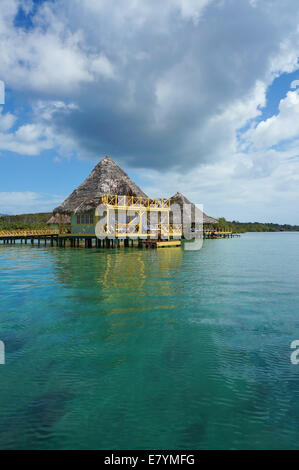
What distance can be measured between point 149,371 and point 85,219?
2831 cm

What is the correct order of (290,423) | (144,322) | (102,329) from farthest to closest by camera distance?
(144,322)
(102,329)
(290,423)

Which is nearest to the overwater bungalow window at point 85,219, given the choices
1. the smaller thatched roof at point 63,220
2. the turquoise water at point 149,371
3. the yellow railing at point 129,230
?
the yellow railing at point 129,230

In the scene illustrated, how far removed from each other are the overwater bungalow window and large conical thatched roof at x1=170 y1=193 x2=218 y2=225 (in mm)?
18618

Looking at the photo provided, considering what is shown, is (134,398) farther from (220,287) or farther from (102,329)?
(220,287)

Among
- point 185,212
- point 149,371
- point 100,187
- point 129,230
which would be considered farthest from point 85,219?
point 149,371

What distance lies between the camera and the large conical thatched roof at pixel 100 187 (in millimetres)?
32531

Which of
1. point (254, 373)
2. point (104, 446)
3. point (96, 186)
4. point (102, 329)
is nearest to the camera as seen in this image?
point (104, 446)

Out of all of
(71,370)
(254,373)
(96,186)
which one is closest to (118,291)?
(71,370)

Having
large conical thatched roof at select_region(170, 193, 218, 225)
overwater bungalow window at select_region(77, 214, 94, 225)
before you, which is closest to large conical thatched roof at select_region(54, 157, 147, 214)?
overwater bungalow window at select_region(77, 214, 94, 225)

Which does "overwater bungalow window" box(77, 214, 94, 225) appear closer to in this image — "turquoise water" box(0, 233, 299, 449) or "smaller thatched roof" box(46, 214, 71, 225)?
"smaller thatched roof" box(46, 214, 71, 225)

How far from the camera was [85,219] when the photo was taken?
32.5 meters

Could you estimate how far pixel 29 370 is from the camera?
520 centimetres
